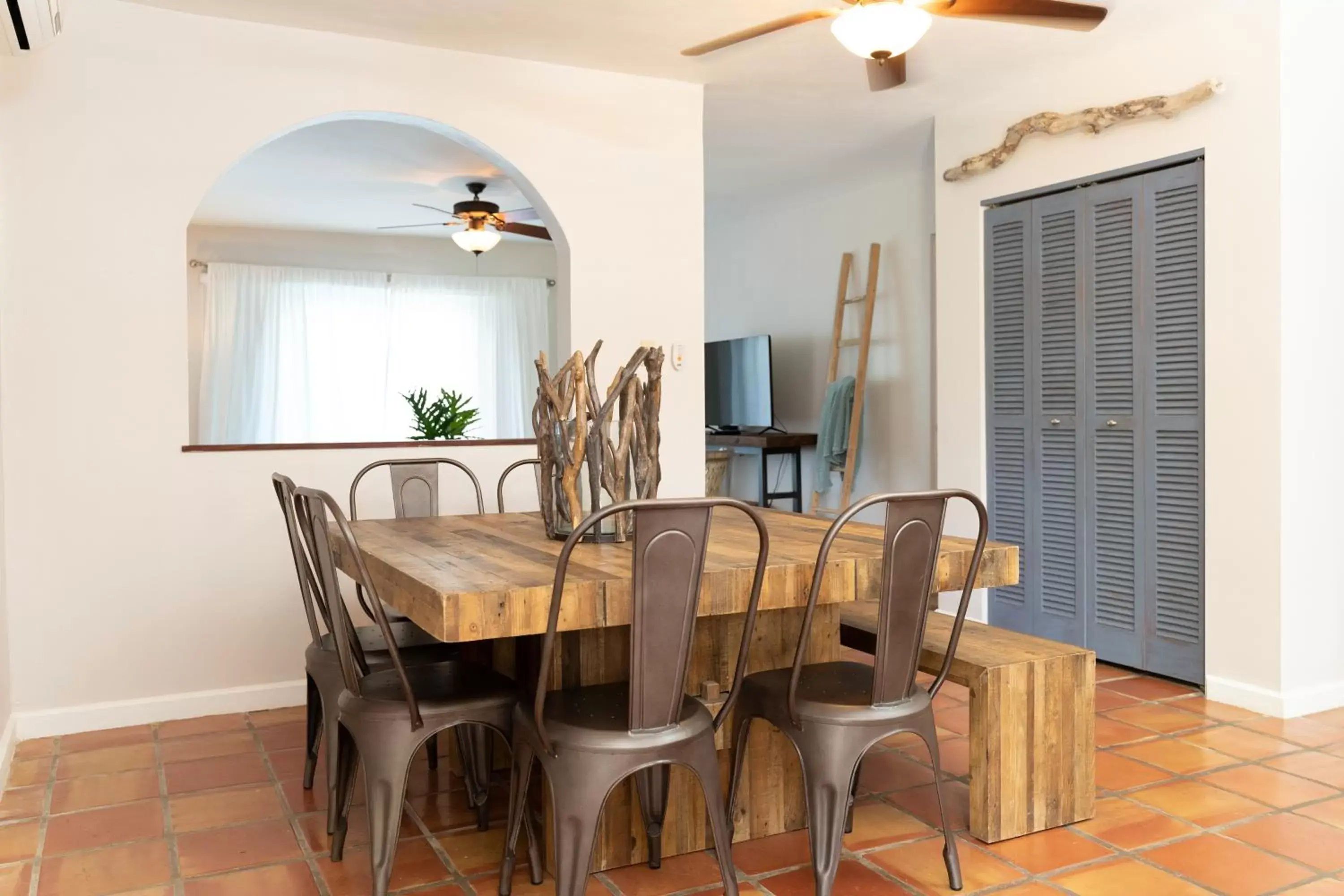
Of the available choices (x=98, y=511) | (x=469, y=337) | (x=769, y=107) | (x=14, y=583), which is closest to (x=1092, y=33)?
(x=769, y=107)

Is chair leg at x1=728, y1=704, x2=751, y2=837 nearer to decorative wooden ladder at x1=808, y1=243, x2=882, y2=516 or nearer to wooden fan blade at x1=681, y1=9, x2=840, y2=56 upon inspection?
wooden fan blade at x1=681, y1=9, x2=840, y2=56

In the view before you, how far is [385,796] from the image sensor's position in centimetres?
207

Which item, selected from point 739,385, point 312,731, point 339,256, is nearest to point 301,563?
point 312,731

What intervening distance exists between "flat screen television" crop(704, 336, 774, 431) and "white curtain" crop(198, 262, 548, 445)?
1.74m

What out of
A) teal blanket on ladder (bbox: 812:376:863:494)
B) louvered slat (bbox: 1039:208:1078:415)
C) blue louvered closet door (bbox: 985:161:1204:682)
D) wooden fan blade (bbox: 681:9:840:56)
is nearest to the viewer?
wooden fan blade (bbox: 681:9:840:56)

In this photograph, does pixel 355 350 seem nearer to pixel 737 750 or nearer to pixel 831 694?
pixel 737 750

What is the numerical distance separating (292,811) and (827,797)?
1.45 meters

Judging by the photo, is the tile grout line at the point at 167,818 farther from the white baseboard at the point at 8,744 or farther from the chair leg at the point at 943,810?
the chair leg at the point at 943,810

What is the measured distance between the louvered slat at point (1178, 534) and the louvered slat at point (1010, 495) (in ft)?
2.14

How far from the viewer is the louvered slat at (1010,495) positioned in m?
4.48

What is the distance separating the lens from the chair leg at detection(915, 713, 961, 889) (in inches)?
86.8

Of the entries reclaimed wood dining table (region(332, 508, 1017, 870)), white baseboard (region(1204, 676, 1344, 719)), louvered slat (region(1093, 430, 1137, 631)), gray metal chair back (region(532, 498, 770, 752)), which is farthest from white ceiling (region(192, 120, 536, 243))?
white baseboard (region(1204, 676, 1344, 719))

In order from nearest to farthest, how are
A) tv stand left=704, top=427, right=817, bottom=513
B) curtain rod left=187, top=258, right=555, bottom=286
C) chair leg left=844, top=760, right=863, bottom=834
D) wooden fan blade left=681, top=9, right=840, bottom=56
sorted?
chair leg left=844, top=760, right=863, bottom=834 < wooden fan blade left=681, top=9, right=840, bottom=56 < tv stand left=704, top=427, right=817, bottom=513 < curtain rod left=187, top=258, right=555, bottom=286

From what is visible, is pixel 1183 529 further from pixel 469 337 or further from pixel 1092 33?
pixel 469 337
